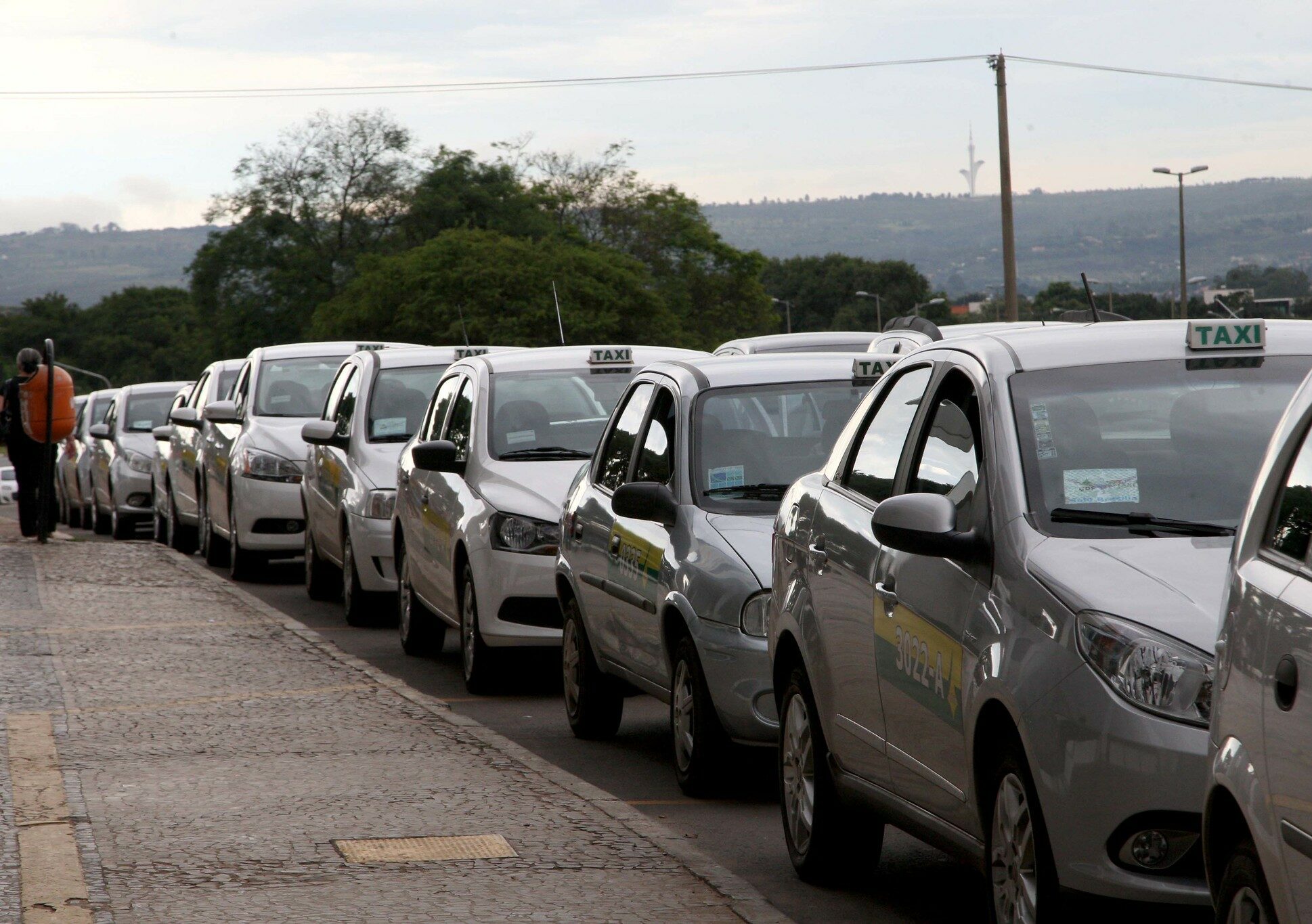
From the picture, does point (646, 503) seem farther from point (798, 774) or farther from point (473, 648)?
point (473, 648)

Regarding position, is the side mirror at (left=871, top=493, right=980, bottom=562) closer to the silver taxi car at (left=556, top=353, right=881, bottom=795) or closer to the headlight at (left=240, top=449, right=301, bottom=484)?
the silver taxi car at (left=556, top=353, right=881, bottom=795)

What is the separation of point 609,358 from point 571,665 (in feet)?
9.71

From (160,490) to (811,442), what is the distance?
15.8 meters

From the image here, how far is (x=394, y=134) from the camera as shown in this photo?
3354 inches

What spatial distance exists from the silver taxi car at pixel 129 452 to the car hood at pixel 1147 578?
21132mm

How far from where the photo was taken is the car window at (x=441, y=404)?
11648 millimetres

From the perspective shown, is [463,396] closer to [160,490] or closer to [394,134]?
[160,490]

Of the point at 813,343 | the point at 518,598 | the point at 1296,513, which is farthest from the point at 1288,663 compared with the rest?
the point at 813,343

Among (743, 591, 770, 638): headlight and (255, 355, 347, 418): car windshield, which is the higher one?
(255, 355, 347, 418): car windshield

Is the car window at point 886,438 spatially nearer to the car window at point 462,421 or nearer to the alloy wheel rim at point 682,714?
the alloy wheel rim at point 682,714

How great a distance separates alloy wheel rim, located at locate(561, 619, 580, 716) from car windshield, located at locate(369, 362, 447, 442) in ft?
15.7

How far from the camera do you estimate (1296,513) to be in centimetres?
352

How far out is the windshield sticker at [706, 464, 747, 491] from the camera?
7.85m

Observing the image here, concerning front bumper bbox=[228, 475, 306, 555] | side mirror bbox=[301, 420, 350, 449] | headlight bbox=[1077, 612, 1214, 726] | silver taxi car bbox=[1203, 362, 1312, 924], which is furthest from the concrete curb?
front bumper bbox=[228, 475, 306, 555]
